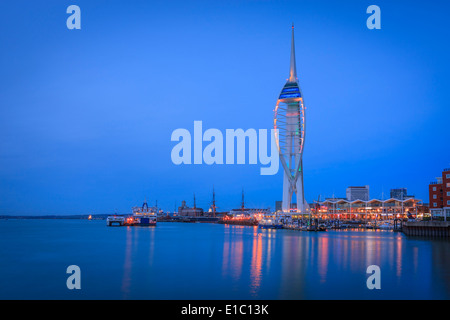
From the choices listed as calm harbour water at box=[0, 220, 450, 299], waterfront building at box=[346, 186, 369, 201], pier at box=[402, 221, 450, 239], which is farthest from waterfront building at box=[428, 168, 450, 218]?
waterfront building at box=[346, 186, 369, 201]

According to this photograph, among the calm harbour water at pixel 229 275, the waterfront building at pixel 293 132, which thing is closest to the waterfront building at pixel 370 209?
the waterfront building at pixel 293 132

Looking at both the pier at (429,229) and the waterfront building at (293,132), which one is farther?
the waterfront building at (293,132)

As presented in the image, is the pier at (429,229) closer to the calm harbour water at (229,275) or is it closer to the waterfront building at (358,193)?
the calm harbour water at (229,275)

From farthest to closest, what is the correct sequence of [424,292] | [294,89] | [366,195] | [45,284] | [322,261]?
[366,195]
[294,89]
[322,261]
[45,284]
[424,292]

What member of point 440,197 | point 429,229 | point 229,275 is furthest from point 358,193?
point 229,275

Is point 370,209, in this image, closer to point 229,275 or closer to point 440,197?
point 440,197
